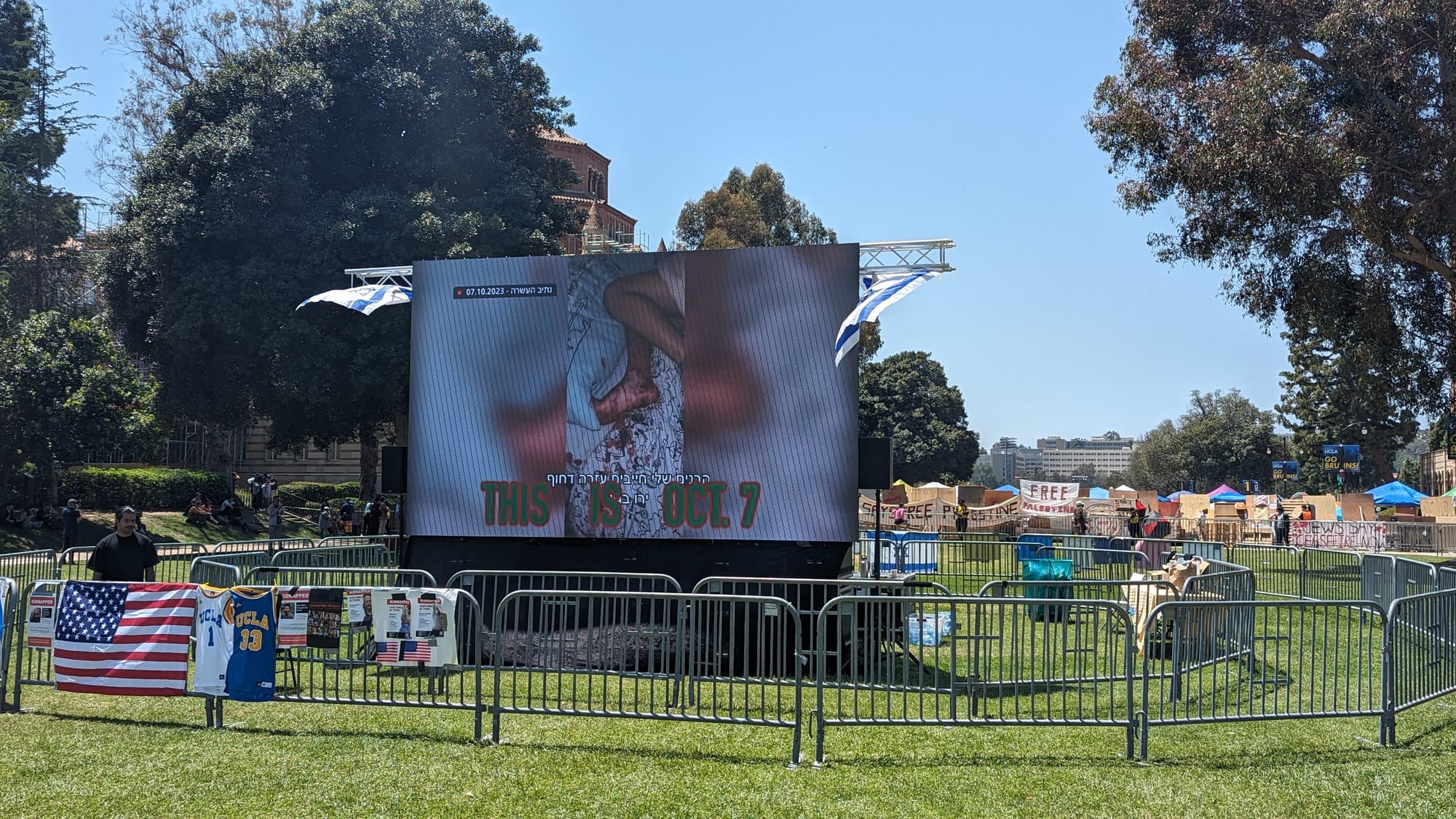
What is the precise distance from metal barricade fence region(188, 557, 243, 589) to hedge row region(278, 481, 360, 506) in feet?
122

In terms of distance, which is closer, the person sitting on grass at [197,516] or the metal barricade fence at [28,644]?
the metal barricade fence at [28,644]

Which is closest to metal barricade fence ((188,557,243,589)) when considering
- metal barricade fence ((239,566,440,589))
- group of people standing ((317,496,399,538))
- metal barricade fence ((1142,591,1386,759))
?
metal barricade fence ((239,566,440,589))

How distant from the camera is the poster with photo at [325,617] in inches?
348

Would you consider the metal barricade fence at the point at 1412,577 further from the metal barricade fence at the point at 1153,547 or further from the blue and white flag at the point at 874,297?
the blue and white flag at the point at 874,297

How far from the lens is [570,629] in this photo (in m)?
12.6

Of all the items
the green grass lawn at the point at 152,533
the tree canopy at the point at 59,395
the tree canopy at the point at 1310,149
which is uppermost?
the tree canopy at the point at 1310,149

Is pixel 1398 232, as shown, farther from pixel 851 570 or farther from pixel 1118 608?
pixel 1118 608

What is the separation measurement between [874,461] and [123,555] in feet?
25.6

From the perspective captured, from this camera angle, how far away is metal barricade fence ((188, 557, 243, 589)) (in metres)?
11.0

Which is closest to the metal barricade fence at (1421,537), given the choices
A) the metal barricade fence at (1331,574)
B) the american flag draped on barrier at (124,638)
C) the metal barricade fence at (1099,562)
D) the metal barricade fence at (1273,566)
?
the metal barricade fence at (1273,566)

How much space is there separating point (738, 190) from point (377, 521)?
109 feet

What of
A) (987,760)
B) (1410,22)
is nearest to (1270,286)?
(1410,22)

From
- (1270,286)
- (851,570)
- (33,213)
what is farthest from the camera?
(33,213)

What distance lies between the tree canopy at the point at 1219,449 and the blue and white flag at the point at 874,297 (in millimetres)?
90299
